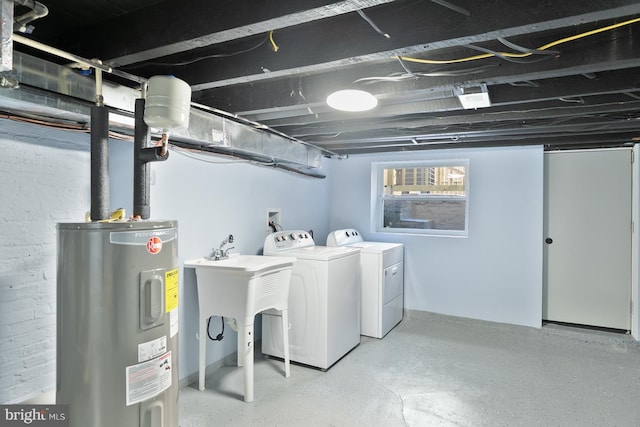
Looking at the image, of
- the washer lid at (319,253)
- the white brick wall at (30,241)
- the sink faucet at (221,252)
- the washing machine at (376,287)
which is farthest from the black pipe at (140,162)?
the washing machine at (376,287)

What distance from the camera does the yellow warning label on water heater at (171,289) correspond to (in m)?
1.54

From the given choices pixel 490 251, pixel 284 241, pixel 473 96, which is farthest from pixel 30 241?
pixel 490 251

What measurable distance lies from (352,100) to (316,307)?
1.66 metres

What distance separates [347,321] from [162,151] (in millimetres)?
2240

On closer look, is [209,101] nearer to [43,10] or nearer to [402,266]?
[43,10]

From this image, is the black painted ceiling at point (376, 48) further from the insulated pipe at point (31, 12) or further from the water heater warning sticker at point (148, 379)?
the water heater warning sticker at point (148, 379)

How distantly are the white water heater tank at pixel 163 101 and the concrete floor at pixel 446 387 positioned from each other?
177 cm

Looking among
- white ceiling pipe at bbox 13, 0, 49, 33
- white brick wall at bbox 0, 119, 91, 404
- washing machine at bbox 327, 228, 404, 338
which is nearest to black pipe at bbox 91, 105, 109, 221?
white ceiling pipe at bbox 13, 0, 49, 33

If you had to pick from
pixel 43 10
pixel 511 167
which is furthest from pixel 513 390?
pixel 43 10

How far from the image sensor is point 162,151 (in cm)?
160

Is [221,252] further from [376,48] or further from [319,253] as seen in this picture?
[376,48]

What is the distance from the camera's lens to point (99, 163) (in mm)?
1542

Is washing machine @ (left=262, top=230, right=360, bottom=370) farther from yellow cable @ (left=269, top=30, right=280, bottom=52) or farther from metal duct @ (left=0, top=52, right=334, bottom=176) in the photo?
yellow cable @ (left=269, top=30, right=280, bottom=52)

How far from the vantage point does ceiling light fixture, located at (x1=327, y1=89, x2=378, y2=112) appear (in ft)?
6.62
